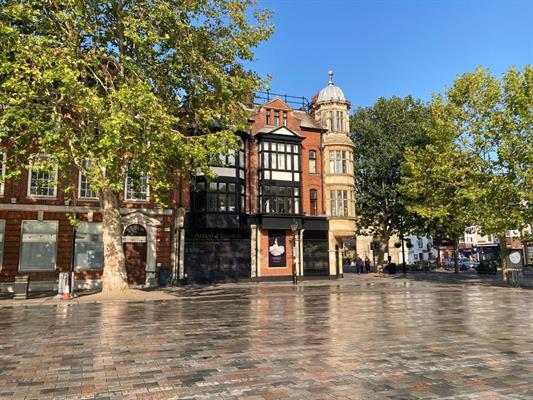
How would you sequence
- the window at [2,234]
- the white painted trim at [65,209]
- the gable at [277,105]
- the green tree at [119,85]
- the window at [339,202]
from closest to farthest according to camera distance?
the green tree at [119,85] → the window at [2,234] → the white painted trim at [65,209] → the gable at [277,105] → the window at [339,202]

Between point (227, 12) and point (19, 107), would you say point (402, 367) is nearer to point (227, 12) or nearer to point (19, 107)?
point (19, 107)

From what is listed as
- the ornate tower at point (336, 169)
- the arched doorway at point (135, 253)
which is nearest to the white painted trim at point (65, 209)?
the arched doorway at point (135, 253)

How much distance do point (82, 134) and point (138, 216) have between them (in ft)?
34.7

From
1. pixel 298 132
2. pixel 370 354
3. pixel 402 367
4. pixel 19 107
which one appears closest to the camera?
pixel 402 367

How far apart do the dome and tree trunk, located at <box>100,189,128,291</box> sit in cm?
2316

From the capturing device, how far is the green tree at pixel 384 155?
3947 centimetres

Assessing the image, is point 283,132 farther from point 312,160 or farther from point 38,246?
point 38,246

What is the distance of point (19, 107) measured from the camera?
16422mm

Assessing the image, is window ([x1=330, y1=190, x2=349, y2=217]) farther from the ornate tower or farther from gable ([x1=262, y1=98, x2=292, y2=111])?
gable ([x1=262, y1=98, x2=292, y2=111])

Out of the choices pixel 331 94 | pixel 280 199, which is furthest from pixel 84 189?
pixel 331 94

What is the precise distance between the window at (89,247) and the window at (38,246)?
1399 millimetres

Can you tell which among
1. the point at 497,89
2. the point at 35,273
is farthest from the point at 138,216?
the point at 497,89

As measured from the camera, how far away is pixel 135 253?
27.7 meters

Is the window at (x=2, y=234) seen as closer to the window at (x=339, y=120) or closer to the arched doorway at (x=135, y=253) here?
the arched doorway at (x=135, y=253)
